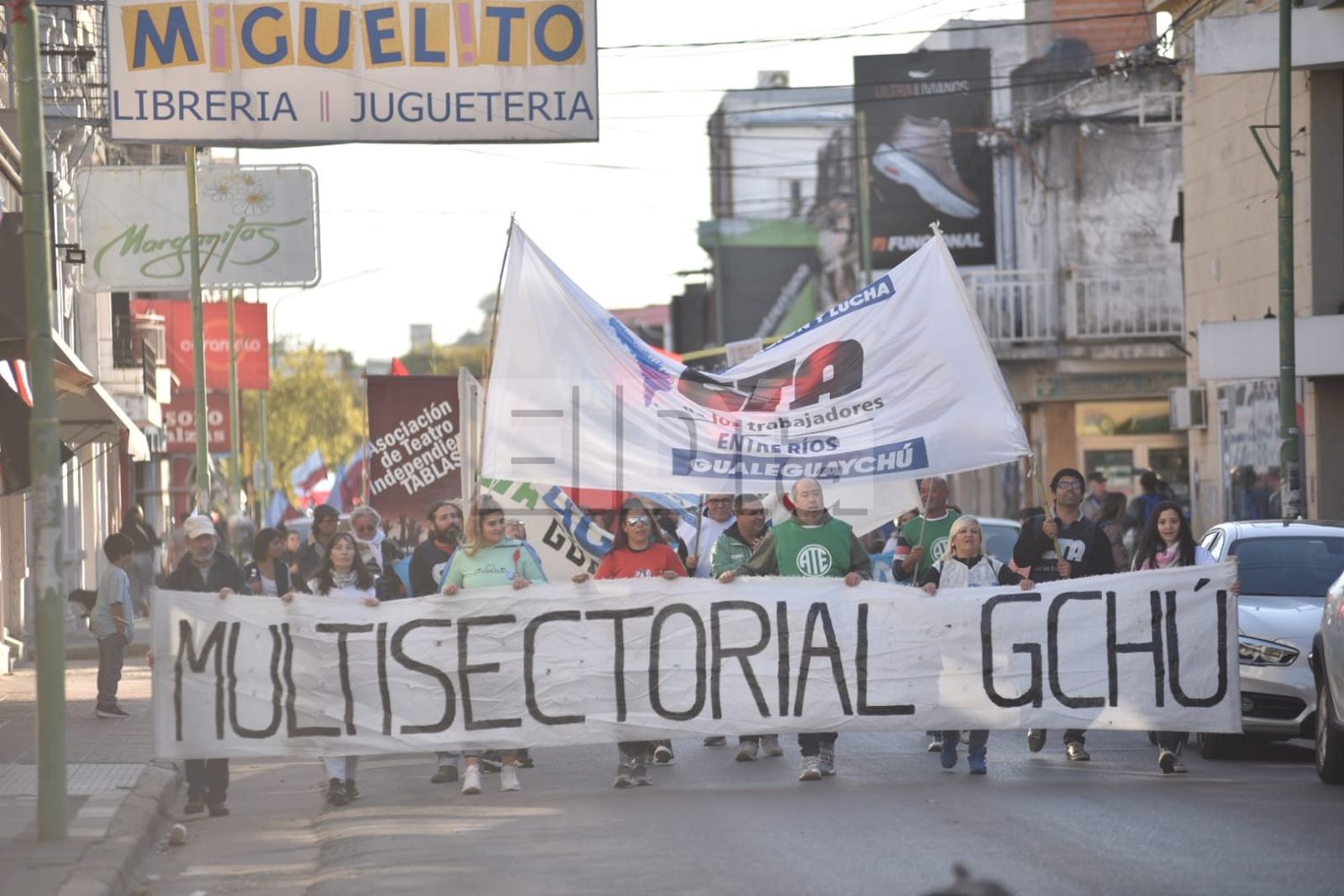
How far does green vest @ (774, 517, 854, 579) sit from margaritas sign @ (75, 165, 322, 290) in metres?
17.5

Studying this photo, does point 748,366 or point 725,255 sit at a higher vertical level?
point 725,255

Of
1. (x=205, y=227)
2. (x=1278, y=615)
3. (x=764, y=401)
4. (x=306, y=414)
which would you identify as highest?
(x=205, y=227)

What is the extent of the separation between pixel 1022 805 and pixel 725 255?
59.0 m

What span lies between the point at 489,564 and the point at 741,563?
2.08 metres

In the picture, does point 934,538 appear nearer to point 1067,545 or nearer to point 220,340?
point 1067,545

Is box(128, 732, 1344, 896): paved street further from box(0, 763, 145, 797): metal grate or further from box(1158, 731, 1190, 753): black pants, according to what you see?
box(0, 763, 145, 797): metal grate

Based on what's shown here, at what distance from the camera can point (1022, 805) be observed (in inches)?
440

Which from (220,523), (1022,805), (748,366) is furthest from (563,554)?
(220,523)

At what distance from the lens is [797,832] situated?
10445 mm

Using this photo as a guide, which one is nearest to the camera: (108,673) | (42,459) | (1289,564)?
(42,459)

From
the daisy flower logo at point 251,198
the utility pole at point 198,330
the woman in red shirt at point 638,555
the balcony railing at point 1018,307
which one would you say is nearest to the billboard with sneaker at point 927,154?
the balcony railing at point 1018,307

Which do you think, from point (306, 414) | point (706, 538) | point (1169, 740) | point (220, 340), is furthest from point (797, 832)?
point (306, 414)

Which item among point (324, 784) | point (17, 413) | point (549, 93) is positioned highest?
point (549, 93)

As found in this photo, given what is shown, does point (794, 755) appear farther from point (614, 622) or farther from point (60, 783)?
point (60, 783)
